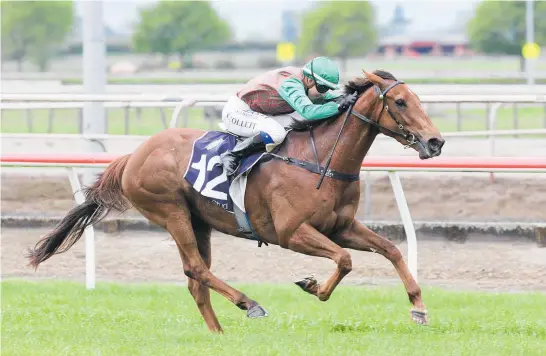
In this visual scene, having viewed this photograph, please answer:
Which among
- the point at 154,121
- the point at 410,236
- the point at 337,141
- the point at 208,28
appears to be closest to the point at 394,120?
the point at 337,141

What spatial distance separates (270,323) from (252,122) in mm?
1120

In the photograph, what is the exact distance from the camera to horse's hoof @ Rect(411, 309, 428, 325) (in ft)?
20.5

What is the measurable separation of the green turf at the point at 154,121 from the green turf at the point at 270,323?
1092cm

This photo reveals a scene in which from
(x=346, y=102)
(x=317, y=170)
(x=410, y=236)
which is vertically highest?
(x=346, y=102)

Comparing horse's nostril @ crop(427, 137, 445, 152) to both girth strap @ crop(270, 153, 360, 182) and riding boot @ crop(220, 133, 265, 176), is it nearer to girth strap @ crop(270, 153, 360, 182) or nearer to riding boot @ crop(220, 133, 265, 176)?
girth strap @ crop(270, 153, 360, 182)

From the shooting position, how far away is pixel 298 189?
6344 millimetres

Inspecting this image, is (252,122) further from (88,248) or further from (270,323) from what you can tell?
(88,248)

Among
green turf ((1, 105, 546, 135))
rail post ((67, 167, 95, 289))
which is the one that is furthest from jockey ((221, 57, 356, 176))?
green turf ((1, 105, 546, 135))

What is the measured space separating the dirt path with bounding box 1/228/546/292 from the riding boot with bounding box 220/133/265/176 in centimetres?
244

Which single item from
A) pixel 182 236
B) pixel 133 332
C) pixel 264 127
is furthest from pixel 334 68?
pixel 133 332

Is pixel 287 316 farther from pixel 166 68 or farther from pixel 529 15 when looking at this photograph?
pixel 166 68

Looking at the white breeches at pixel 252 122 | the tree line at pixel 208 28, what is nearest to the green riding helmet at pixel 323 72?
the white breeches at pixel 252 122

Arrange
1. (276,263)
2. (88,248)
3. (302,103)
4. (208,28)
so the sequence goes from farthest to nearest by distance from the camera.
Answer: (208,28), (276,263), (88,248), (302,103)

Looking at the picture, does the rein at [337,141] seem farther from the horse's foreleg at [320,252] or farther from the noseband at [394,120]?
the horse's foreleg at [320,252]
